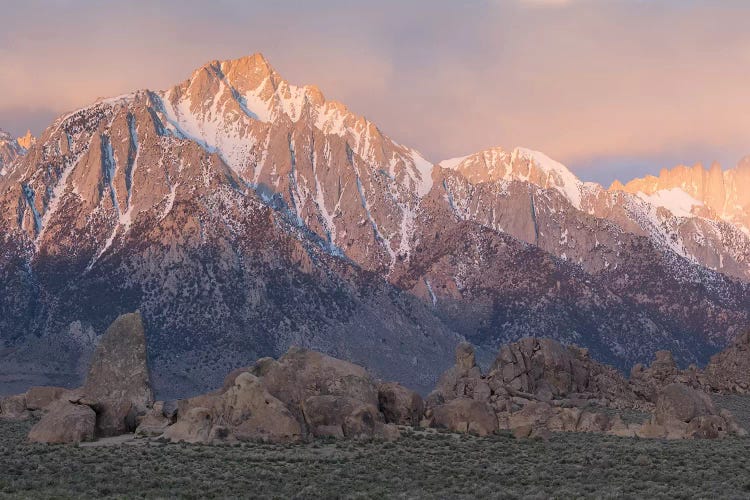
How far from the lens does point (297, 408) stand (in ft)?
229

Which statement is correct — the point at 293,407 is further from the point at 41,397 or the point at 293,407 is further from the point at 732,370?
the point at 732,370

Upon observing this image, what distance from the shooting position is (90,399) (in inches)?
2707

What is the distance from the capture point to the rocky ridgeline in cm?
6525

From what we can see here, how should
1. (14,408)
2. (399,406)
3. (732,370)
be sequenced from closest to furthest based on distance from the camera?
(399,406)
(14,408)
(732,370)

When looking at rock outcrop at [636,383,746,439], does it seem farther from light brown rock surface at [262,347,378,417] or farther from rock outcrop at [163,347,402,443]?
light brown rock surface at [262,347,378,417]

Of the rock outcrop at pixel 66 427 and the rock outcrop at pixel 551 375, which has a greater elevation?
the rock outcrop at pixel 551 375

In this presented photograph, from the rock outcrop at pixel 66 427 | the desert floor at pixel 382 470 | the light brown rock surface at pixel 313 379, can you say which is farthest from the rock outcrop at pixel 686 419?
the rock outcrop at pixel 66 427

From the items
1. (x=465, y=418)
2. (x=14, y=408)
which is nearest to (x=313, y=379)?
(x=465, y=418)

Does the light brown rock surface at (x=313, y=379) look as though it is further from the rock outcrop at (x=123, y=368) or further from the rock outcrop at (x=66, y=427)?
the rock outcrop at (x=66, y=427)

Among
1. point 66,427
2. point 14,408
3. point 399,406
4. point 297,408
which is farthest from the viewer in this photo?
point 14,408

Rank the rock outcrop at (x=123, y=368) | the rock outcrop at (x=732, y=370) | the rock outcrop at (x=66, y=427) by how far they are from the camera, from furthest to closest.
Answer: the rock outcrop at (x=732, y=370) < the rock outcrop at (x=123, y=368) < the rock outcrop at (x=66, y=427)

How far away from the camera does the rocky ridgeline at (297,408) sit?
65250 mm

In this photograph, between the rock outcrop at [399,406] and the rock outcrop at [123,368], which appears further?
the rock outcrop at [123,368]

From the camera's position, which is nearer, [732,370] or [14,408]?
[14,408]
